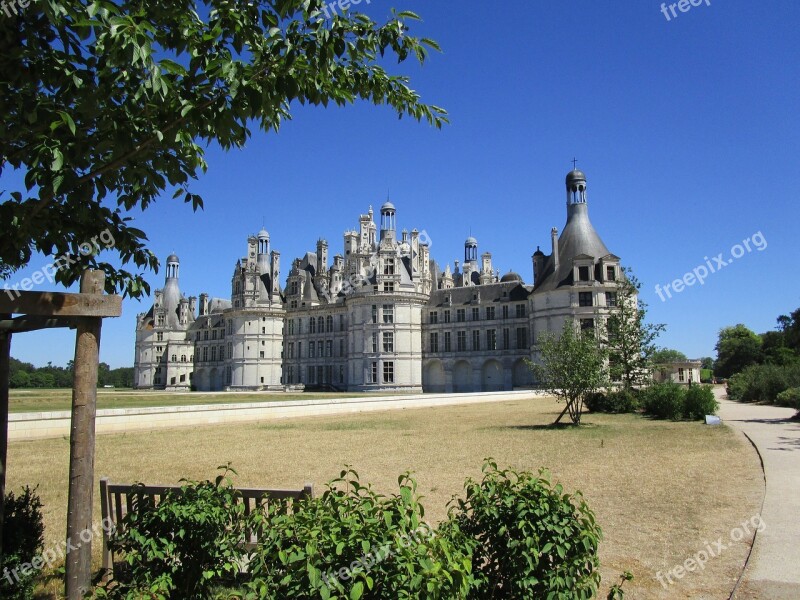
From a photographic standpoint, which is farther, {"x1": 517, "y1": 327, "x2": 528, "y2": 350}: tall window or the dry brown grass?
{"x1": 517, "y1": 327, "x2": 528, "y2": 350}: tall window

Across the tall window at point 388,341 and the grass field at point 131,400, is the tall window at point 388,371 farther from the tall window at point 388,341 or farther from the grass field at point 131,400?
the grass field at point 131,400

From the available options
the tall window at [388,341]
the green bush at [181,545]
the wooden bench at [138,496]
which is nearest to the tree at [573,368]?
the wooden bench at [138,496]

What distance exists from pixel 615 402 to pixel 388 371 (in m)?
33.0

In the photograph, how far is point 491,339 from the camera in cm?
5944

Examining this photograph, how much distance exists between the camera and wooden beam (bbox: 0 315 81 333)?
4980 mm

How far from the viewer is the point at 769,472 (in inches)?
436

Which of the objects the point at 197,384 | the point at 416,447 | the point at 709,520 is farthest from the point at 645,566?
the point at 197,384

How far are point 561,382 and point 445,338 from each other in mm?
40964

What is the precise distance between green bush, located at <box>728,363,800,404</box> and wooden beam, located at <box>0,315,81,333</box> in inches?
1296

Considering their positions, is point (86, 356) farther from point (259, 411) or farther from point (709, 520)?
point (259, 411)

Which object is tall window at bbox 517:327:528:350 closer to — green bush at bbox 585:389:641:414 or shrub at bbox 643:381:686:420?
green bush at bbox 585:389:641:414

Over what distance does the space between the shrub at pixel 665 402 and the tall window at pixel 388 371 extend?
34768 millimetres

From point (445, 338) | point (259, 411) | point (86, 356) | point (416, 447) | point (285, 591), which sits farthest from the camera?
point (445, 338)

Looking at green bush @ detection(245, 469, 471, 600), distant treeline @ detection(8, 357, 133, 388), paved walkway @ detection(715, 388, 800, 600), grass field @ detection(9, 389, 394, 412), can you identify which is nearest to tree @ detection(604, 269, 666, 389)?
paved walkway @ detection(715, 388, 800, 600)
